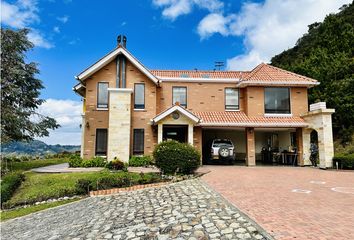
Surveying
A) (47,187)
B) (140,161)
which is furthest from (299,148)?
(47,187)

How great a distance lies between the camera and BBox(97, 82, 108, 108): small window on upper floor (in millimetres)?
20516

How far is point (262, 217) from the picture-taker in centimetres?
680

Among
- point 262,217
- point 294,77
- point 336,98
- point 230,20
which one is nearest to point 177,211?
point 262,217

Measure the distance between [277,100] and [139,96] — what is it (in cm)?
1113

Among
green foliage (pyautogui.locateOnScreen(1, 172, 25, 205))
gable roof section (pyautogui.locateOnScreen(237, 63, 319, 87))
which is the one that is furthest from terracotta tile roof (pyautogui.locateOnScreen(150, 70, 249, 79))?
green foliage (pyautogui.locateOnScreen(1, 172, 25, 205))

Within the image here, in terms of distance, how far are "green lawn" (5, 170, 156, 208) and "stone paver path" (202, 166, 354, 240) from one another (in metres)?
5.16

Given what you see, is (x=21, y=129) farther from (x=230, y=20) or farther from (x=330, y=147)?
(x=330, y=147)

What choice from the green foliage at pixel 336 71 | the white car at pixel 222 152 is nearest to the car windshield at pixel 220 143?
the white car at pixel 222 152

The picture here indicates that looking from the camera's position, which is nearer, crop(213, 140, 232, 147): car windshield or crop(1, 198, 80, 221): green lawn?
crop(1, 198, 80, 221): green lawn

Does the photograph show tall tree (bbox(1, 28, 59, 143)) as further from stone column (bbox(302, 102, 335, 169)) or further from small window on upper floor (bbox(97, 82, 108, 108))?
stone column (bbox(302, 102, 335, 169))

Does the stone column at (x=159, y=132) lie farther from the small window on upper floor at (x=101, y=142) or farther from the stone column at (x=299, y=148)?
the stone column at (x=299, y=148)

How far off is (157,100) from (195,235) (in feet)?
54.5

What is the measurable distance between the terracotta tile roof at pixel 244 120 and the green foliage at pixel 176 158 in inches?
243

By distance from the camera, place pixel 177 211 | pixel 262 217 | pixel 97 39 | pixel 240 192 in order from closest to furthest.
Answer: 1. pixel 262 217
2. pixel 177 211
3. pixel 240 192
4. pixel 97 39
